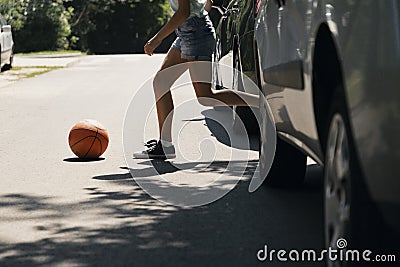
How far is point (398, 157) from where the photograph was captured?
3.63 meters

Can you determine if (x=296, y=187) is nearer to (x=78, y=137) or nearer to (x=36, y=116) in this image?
(x=78, y=137)

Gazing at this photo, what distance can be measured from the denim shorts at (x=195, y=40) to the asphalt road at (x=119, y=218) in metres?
1.03

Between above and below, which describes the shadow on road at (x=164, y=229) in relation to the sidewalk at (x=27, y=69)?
above

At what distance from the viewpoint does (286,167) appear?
24.7 feet

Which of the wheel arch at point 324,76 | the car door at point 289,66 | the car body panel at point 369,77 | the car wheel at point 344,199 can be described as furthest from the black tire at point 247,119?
the car wheel at point 344,199

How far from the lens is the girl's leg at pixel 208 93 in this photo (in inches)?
360

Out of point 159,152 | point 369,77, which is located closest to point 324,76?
point 369,77

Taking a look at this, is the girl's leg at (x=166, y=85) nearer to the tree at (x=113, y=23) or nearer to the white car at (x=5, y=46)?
the white car at (x=5, y=46)

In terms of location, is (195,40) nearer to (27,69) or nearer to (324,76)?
(324,76)

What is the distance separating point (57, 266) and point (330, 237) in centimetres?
149

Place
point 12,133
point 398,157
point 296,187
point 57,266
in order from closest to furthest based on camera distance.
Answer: point 398,157 < point 57,266 < point 296,187 < point 12,133

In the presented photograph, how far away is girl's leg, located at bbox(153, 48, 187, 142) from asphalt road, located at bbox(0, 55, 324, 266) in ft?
1.74

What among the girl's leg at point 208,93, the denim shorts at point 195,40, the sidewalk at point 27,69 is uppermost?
the denim shorts at point 195,40

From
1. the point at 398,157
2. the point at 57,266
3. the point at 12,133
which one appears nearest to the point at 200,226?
the point at 57,266
